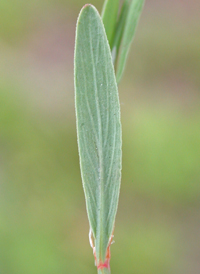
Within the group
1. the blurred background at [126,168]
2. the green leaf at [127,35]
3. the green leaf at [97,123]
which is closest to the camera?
the green leaf at [97,123]

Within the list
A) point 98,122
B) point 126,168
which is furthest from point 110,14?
point 126,168

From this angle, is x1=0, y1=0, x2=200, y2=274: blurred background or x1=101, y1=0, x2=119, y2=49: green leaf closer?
x1=101, y1=0, x2=119, y2=49: green leaf

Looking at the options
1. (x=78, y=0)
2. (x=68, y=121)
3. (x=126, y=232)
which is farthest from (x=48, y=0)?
(x=126, y=232)

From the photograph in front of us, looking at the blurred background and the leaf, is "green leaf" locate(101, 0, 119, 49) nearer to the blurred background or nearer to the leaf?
the leaf

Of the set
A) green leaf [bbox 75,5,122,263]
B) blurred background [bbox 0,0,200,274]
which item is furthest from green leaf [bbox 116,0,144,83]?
blurred background [bbox 0,0,200,274]

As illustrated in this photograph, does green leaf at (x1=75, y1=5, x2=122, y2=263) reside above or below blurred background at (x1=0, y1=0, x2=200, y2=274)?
above

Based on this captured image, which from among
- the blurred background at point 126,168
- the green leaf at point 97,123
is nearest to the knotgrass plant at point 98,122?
the green leaf at point 97,123

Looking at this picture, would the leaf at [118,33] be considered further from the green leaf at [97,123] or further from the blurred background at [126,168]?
the blurred background at [126,168]
